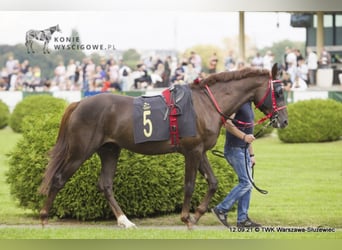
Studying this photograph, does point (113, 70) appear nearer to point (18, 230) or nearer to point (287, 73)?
point (287, 73)

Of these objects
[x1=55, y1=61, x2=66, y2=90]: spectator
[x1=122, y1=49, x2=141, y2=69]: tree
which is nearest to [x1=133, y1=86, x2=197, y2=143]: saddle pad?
[x1=55, y1=61, x2=66, y2=90]: spectator

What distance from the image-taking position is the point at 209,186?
852cm

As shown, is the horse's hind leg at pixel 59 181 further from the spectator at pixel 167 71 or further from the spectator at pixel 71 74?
the spectator at pixel 71 74

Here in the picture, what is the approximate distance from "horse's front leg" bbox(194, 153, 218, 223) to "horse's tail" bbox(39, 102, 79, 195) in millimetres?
1408

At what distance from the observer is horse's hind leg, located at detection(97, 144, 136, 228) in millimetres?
8633

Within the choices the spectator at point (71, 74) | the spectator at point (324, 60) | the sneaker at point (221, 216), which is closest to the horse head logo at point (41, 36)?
the sneaker at point (221, 216)

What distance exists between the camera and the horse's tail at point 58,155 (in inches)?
339

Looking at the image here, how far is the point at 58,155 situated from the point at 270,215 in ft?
9.04

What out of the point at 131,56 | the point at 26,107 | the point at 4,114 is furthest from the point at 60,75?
the point at 131,56

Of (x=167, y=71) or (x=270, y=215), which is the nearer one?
(x=270, y=215)

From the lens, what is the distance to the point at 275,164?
51.6 feet

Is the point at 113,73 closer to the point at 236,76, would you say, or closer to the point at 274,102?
the point at 236,76

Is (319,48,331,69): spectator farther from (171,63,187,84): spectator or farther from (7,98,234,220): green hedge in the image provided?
(7,98,234,220): green hedge
